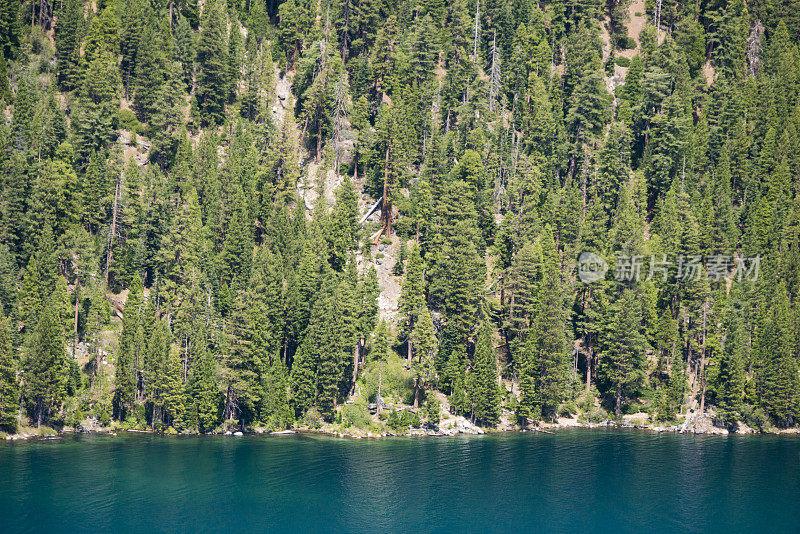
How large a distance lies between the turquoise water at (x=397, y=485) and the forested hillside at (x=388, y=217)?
27.8 ft

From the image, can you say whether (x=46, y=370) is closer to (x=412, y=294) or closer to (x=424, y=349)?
(x=424, y=349)

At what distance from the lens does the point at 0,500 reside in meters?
69.9

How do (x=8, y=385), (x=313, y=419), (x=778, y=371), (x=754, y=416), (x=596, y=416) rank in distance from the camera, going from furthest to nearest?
(x=596, y=416) < (x=754, y=416) < (x=778, y=371) < (x=313, y=419) < (x=8, y=385)

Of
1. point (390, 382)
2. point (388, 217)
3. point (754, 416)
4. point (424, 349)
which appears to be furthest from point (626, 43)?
point (390, 382)

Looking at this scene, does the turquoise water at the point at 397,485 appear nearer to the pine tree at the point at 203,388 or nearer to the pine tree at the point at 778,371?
the pine tree at the point at 203,388

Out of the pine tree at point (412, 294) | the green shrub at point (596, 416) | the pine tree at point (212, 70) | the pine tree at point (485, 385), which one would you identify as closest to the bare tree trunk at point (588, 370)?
the green shrub at point (596, 416)

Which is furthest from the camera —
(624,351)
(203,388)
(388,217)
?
(388,217)

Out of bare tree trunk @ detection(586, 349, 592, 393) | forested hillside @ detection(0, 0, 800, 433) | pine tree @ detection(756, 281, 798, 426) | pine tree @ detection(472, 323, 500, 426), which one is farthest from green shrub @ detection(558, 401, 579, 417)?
pine tree @ detection(756, 281, 798, 426)

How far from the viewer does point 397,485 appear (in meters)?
79.8
